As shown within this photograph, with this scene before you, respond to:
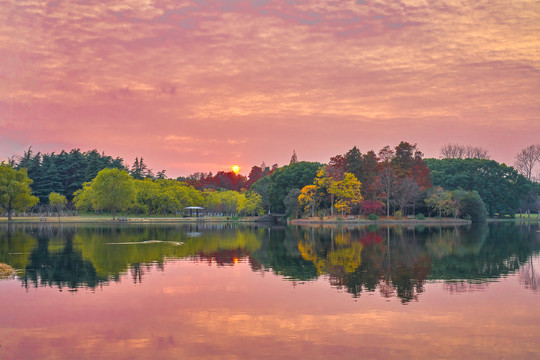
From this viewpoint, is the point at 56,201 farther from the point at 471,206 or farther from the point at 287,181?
the point at 471,206

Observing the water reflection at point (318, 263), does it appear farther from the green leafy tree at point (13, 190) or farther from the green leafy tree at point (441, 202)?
the green leafy tree at point (441, 202)

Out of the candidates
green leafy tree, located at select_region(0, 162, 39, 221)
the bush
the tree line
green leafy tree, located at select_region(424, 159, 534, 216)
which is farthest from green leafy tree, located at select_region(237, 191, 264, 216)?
green leafy tree, located at select_region(0, 162, 39, 221)

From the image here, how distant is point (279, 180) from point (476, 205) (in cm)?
4246

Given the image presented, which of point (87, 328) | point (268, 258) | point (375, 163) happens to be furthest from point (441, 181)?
point (87, 328)

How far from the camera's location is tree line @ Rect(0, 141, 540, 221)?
316 ft

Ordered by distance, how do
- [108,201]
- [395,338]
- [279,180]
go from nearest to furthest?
[395,338] < [108,201] < [279,180]

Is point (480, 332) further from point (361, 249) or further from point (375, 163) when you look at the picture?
point (375, 163)

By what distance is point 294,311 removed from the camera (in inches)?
677

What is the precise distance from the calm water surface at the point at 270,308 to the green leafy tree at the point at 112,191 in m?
72.3

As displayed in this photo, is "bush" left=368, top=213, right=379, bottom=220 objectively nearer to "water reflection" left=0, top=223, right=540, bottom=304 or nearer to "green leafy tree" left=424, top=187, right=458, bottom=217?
"green leafy tree" left=424, top=187, right=458, bottom=217

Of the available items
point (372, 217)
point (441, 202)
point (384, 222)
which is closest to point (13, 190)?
point (372, 217)

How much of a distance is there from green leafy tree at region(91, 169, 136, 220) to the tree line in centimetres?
21

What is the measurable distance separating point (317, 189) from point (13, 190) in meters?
57.3

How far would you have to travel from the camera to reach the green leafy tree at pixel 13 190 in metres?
91.1
